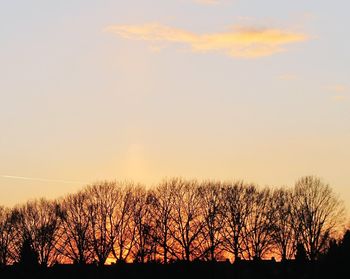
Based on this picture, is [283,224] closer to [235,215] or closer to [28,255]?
[235,215]

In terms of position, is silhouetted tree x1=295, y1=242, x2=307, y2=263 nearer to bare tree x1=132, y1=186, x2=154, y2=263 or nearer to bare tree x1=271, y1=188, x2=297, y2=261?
bare tree x1=271, y1=188, x2=297, y2=261

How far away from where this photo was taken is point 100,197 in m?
105

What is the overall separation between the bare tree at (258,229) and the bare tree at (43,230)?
90.6 ft

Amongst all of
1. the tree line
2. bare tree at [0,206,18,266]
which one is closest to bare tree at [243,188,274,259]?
the tree line

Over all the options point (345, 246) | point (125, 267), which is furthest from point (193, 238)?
point (345, 246)

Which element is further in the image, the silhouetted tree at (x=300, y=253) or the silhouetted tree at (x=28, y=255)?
the silhouetted tree at (x=300, y=253)

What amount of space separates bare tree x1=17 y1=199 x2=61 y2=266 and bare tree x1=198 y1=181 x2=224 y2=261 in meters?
21.5

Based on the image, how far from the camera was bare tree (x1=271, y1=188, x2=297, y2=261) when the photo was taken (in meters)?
104

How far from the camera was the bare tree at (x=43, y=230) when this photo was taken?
10731 centimetres

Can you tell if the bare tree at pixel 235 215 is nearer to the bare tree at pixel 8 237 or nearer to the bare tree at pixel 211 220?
the bare tree at pixel 211 220

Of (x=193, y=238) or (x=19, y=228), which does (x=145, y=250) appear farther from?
(x=19, y=228)

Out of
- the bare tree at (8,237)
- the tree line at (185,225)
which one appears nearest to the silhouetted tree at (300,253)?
the tree line at (185,225)

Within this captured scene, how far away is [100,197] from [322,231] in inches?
1257

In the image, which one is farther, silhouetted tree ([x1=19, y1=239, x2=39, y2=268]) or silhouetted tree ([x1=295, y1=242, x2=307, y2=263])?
silhouetted tree ([x1=295, y1=242, x2=307, y2=263])
